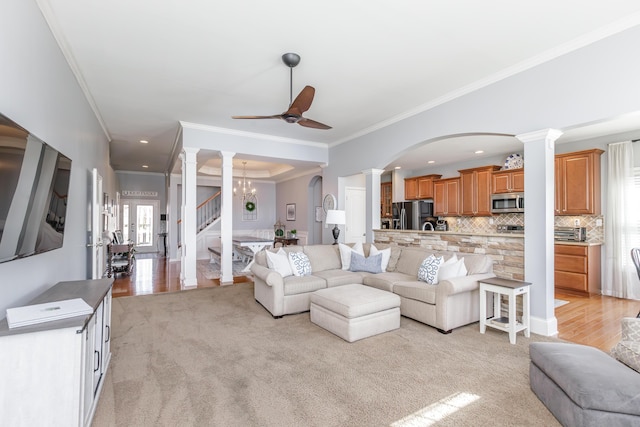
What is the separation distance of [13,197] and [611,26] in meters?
4.81

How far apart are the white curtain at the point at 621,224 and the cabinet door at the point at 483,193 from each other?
2.08 metres

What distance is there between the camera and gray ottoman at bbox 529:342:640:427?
66.2 inches

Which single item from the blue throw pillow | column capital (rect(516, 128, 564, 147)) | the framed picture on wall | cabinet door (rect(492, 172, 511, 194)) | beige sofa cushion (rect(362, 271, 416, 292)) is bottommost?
beige sofa cushion (rect(362, 271, 416, 292))

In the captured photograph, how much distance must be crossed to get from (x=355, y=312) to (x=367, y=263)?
63.1 inches

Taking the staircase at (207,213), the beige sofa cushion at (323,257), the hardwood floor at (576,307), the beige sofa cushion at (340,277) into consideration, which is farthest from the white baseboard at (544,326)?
the staircase at (207,213)

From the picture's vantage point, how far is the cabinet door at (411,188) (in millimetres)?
8766

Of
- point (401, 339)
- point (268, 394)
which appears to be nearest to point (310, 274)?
point (401, 339)

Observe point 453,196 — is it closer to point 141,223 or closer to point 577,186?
point 577,186

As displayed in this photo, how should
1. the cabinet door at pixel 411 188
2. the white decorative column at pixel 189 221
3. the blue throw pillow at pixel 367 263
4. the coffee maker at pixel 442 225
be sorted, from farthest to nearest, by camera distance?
the cabinet door at pixel 411 188 < the coffee maker at pixel 442 225 < the white decorative column at pixel 189 221 < the blue throw pillow at pixel 367 263

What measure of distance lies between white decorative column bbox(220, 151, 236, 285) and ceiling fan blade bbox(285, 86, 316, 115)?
2.86 meters

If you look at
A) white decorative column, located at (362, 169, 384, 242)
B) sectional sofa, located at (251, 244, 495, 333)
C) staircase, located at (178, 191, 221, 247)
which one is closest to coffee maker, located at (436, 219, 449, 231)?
white decorative column, located at (362, 169, 384, 242)

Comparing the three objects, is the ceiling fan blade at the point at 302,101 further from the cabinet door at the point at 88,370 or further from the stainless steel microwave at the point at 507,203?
the stainless steel microwave at the point at 507,203

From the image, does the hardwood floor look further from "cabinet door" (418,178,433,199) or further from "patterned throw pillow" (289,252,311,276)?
"cabinet door" (418,178,433,199)

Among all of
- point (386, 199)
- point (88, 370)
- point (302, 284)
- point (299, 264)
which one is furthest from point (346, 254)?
point (386, 199)
